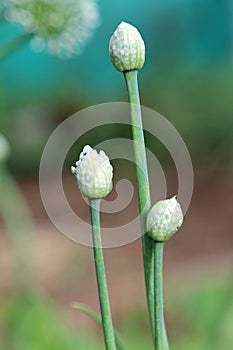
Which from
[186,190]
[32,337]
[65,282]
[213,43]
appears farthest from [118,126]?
[186,190]

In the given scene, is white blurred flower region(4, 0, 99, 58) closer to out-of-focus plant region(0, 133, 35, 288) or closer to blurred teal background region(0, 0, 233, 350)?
out-of-focus plant region(0, 133, 35, 288)

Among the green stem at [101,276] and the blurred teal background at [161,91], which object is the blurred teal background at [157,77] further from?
the green stem at [101,276]

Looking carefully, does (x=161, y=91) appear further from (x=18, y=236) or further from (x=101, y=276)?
(x=101, y=276)

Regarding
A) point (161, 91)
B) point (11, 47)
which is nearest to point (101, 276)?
point (11, 47)

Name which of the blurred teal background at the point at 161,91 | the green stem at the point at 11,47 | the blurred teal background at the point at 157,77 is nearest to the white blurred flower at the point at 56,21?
the green stem at the point at 11,47

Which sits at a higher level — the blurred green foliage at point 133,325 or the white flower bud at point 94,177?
the blurred green foliage at point 133,325

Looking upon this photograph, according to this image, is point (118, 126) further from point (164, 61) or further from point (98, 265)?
point (98, 265)

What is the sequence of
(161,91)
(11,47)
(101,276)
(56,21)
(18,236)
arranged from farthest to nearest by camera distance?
(161,91), (18,236), (56,21), (11,47), (101,276)
